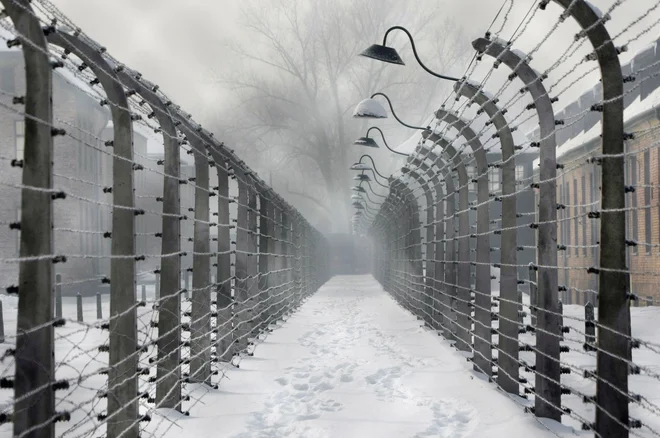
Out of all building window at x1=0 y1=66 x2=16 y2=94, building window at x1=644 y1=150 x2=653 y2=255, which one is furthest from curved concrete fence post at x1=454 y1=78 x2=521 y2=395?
building window at x1=0 y1=66 x2=16 y2=94

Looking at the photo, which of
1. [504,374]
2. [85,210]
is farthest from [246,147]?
[504,374]

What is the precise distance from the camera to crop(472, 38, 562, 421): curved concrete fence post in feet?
15.6

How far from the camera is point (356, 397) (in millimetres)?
5715

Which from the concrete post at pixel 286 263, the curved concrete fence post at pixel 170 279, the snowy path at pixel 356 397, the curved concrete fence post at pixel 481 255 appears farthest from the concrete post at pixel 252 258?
the concrete post at pixel 286 263

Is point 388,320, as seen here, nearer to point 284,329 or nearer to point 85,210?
point 284,329

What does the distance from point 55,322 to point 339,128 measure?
40.8 meters

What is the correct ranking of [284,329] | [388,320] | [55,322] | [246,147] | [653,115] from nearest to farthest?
[55,322]
[284,329]
[388,320]
[653,115]
[246,147]

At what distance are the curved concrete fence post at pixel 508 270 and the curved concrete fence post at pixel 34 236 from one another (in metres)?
3.80

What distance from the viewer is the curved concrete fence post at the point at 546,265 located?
4742 mm

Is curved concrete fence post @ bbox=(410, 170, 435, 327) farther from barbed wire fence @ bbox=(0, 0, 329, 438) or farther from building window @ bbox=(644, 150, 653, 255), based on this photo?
building window @ bbox=(644, 150, 653, 255)

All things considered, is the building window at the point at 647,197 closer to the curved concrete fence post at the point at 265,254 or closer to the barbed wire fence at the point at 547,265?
the barbed wire fence at the point at 547,265

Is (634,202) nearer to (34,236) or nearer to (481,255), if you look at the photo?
(481,255)

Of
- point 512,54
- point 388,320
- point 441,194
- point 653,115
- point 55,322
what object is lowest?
point 388,320

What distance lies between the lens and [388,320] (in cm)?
1230
